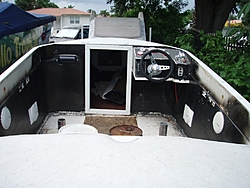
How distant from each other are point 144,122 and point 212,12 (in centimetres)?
599

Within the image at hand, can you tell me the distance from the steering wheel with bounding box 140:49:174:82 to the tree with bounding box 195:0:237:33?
5793mm

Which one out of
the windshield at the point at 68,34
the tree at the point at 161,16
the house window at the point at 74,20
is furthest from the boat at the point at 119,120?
the house window at the point at 74,20

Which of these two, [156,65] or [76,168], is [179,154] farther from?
[156,65]

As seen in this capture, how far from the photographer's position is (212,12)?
27.6 ft

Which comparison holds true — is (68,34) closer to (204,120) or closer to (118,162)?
(204,120)

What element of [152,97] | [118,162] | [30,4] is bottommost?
[152,97]

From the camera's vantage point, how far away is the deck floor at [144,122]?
133 inches

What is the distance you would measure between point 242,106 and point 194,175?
1003mm

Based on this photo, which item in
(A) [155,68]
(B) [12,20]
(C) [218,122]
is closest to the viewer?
(C) [218,122]

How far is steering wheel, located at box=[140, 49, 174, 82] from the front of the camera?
320 centimetres

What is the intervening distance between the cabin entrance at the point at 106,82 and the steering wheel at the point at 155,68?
37 cm

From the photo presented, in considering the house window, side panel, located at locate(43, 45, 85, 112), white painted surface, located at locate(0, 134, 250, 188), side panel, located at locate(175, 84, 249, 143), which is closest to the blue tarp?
side panel, located at locate(43, 45, 85, 112)

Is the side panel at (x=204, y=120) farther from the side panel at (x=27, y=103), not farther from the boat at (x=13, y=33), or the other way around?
the boat at (x=13, y=33)

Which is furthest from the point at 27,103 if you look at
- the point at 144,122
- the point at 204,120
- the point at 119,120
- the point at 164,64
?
the point at 204,120
